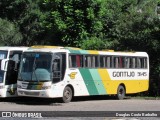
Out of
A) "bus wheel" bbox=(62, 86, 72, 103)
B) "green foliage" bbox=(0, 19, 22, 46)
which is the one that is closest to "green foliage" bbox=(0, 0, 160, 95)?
"green foliage" bbox=(0, 19, 22, 46)

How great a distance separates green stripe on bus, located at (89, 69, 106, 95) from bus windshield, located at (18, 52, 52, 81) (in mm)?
3245

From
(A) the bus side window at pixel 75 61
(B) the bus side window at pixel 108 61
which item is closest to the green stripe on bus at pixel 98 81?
(A) the bus side window at pixel 75 61

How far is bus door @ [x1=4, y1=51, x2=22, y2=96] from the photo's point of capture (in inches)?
914

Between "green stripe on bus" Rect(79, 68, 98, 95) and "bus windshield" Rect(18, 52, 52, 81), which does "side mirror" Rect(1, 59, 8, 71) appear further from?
"green stripe on bus" Rect(79, 68, 98, 95)

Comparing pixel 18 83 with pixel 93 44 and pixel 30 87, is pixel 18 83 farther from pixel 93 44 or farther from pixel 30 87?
pixel 93 44

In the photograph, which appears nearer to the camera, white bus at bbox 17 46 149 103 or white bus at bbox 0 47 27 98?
white bus at bbox 17 46 149 103

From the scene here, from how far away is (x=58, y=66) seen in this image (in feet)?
73.6

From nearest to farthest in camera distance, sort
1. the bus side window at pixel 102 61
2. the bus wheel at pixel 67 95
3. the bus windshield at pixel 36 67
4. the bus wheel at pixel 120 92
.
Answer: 1. the bus windshield at pixel 36 67
2. the bus wheel at pixel 67 95
3. the bus side window at pixel 102 61
4. the bus wheel at pixel 120 92

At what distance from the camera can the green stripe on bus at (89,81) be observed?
949 inches

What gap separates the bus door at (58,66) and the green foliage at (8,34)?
16974mm

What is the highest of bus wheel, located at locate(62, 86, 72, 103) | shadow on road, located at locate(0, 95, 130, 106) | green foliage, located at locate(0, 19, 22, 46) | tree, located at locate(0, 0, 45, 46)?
tree, located at locate(0, 0, 45, 46)

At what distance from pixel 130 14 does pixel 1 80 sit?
16.0 meters

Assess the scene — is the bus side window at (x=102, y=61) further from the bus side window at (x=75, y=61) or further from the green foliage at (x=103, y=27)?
the green foliage at (x=103, y=27)

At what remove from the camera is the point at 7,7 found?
4456 cm
